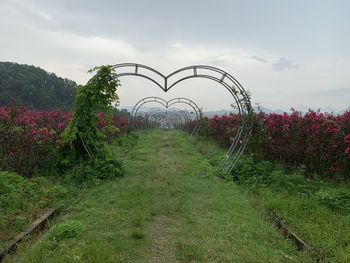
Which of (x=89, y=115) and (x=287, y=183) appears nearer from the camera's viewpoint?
(x=287, y=183)

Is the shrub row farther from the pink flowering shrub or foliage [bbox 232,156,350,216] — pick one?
the pink flowering shrub

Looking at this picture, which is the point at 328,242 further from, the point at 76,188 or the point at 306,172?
the point at 76,188

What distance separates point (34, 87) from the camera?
34.7 meters

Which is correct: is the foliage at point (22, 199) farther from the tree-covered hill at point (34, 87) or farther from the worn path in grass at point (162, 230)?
the tree-covered hill at point (34, 87)

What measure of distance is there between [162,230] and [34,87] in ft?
103

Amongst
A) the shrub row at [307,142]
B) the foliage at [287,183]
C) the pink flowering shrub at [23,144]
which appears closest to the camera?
the foliage at [287,183]

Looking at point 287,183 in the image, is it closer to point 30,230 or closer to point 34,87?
point 30,230

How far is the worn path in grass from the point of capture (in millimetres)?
4883

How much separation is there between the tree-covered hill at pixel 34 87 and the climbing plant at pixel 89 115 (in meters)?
19.1

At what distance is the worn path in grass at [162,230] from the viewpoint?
488 centimetres

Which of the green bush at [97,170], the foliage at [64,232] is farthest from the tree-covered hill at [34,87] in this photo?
the foliage at [64,232]

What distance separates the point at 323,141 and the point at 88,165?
5398mm

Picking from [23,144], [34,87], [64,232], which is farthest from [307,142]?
[34,87]

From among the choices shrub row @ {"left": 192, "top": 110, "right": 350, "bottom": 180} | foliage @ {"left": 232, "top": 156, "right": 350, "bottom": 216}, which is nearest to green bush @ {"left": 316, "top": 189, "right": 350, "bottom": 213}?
foliage @ {"left": 232, "top": 156, "right": 350, "bottom": 216}
